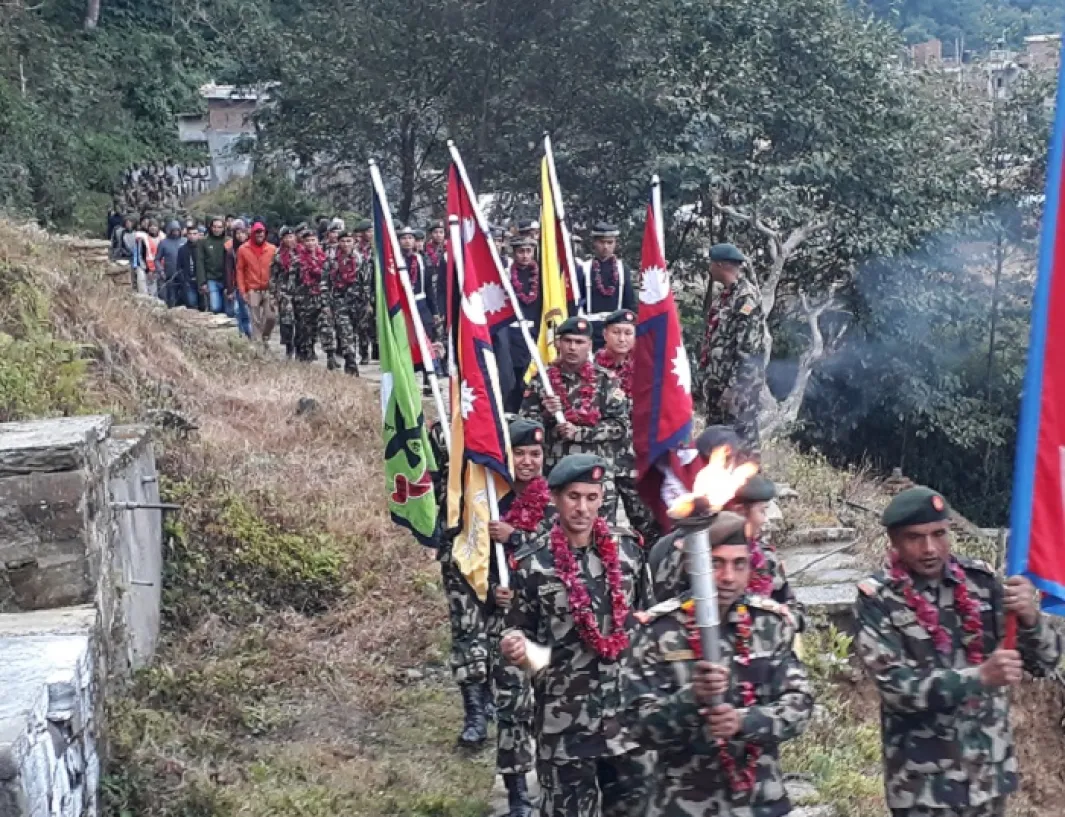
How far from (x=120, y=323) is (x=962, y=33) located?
115ft

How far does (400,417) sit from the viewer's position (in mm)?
7039

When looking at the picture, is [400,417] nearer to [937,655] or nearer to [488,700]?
[488,700]

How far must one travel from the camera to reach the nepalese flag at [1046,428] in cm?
391

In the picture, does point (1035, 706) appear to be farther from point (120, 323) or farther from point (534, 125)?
point (534, 125)

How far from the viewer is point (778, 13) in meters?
18.7

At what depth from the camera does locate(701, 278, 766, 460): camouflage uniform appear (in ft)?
27.4

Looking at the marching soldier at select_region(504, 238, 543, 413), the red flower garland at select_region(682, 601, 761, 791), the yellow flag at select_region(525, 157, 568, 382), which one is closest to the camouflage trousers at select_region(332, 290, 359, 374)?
the marching soldier at select_region(504, 238, 543, 413)

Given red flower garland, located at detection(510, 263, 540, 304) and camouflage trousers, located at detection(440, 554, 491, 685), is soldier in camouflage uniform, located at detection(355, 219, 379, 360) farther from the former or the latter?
camouflage trousers, located at detection(440, 554, 491, 685)

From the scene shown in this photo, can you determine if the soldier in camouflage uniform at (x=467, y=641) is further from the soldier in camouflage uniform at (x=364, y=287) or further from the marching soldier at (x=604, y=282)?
the soldier in camouflage uniform at (x=364, y=287)

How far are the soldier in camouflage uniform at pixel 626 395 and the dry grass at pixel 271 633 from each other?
1.51 meters

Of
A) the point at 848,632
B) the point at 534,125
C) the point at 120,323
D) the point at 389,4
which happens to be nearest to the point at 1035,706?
the point at 848,632

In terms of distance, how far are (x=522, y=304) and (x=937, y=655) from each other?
7.14m

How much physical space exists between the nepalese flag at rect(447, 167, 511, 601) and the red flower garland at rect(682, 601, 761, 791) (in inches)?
93.4

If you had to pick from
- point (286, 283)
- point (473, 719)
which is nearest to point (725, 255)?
point (473, 719)
